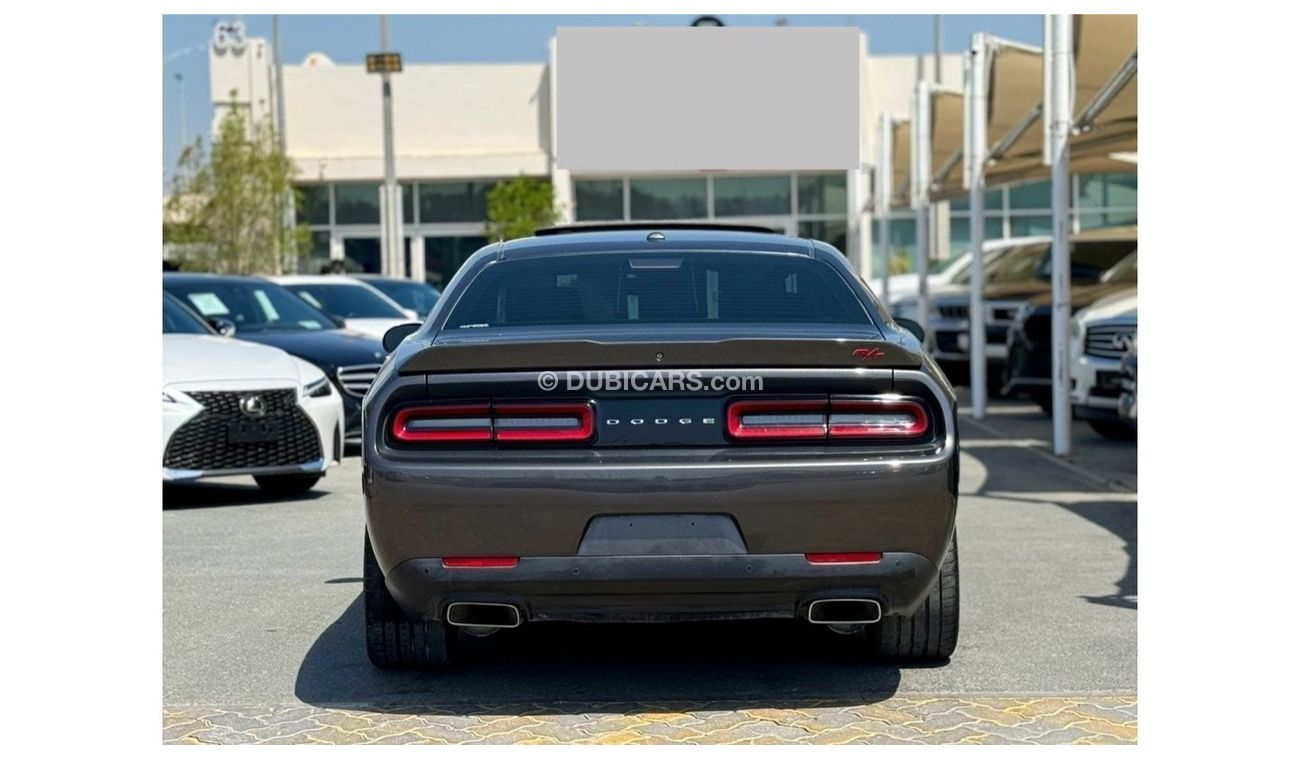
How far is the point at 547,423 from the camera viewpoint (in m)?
5.50

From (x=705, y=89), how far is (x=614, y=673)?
15.0 m

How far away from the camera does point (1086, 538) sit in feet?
32.2

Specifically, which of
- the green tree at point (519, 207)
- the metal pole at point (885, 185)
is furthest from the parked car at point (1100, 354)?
the green tree at point (519, 207)

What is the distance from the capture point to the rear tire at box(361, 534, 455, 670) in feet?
20.1

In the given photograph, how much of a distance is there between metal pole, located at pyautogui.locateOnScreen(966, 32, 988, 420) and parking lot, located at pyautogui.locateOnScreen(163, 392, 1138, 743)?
9970 millimetres

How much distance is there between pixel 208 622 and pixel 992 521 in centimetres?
462

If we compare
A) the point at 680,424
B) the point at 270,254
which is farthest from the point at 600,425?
the point at 270,254

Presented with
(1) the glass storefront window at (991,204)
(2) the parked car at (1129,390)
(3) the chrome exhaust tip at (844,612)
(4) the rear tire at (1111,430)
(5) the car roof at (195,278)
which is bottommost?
(4) the rear tire at (1111,430)

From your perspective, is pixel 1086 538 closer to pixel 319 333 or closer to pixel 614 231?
pixel 614 231

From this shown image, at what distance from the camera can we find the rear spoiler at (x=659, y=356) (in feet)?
18.1

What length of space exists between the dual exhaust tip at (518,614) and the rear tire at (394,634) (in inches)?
20.8

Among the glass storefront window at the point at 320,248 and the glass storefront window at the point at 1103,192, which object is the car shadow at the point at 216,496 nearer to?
the glass storefront window at the point at 320,248

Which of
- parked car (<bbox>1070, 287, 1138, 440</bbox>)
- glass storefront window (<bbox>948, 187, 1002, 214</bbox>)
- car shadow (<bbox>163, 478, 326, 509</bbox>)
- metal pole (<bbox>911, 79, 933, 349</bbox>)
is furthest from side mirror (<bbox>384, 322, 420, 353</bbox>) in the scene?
glass storefront window (<bbox>948, 187, 1002, 214</bbox>)

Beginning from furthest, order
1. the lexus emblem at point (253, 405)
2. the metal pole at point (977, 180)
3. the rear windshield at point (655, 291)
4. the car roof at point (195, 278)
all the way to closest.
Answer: the metal pole at point (977, 180) < the car roof at point (195, 278) < the lexus emblem at point (253, 405) < the rear windshield at point (655, 291)
